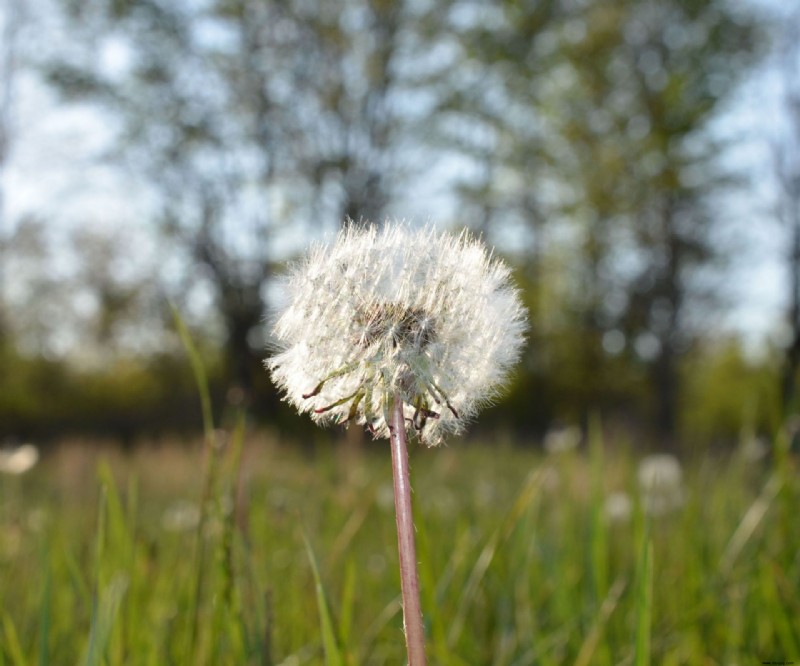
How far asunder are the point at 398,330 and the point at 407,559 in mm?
213

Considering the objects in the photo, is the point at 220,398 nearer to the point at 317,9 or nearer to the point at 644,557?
the point at 317,9

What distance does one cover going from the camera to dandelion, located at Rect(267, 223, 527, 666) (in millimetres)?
614

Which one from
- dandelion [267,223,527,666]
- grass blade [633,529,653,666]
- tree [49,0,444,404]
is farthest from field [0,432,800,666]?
tree [49,0,444,404]

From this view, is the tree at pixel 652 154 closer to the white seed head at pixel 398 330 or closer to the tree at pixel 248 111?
the tree at pixel 248 111

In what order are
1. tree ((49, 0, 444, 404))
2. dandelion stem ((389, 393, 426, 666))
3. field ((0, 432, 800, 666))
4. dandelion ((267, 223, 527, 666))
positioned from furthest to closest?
1. tree ((49, 0, 444, 404))
2. field ((0, 432, 800, 666))
3. dandelion ((267, 223, 527, 666))
4. dandelion stem ((389, 393, 426, 666))

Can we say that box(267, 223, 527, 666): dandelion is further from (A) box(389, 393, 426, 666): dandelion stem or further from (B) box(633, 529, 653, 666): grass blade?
(B) box(633, 529, 653, 666): grass blade

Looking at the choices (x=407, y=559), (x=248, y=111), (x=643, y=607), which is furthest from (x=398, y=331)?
(x=248, y=111)

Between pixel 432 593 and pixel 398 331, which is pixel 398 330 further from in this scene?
pixel 432 593

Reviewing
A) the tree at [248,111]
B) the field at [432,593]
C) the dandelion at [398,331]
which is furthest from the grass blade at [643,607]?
the tree at [248,111]

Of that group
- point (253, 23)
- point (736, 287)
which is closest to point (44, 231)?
point (253, 23)

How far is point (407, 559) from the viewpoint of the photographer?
474 millimetres

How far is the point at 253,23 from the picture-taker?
1514cm

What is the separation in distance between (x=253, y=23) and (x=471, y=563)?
1516cm

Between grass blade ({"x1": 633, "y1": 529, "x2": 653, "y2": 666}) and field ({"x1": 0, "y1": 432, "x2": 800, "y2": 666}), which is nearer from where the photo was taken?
grass blade ({"x1": 633, "y1": 529, "x2": 653, "y2": 666})
